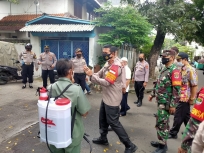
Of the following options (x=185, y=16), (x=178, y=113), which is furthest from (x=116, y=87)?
(x=185, y=16)

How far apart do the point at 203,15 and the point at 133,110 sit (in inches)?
606

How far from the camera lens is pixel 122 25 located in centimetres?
750

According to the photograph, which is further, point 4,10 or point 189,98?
point 4,10

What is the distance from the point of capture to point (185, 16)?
30.8 feet

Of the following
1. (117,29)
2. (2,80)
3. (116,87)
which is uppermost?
(117,29)

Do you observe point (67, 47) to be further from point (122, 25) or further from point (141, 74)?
point (141, 74)

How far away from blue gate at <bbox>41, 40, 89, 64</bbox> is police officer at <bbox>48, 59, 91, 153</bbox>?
7033mm

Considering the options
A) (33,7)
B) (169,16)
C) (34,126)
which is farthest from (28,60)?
(33,7)

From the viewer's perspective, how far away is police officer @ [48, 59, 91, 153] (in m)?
1.83

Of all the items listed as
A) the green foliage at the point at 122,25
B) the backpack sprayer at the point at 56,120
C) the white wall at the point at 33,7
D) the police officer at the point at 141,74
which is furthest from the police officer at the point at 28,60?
the white wall at the point at 33,7

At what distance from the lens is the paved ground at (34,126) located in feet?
10.2

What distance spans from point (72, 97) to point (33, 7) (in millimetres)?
12779

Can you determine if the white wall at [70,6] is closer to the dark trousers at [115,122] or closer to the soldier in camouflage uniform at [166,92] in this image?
the soldier in camouflage uniform at [166,92]

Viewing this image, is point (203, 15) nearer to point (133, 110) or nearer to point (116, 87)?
point (133, 110)
